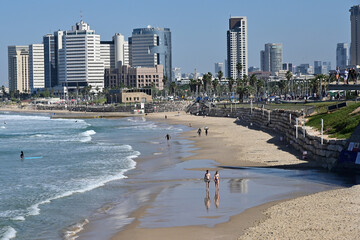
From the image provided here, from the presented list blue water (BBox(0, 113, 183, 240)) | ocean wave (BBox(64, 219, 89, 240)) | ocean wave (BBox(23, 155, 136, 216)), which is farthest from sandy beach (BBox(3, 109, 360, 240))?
ocean wave (BBox(23, 155, 136, 216))

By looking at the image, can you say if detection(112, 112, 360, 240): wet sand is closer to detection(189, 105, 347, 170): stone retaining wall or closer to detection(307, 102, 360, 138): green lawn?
detection(189, 105, 347, 170): stone retaining wall

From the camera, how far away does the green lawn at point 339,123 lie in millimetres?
37891

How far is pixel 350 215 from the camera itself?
22500mm

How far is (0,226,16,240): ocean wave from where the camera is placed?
23203 millimetres

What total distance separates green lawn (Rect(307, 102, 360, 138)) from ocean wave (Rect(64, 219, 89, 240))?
18727 mm

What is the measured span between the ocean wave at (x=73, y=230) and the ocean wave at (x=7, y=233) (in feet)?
7.19

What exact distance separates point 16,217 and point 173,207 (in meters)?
7.50

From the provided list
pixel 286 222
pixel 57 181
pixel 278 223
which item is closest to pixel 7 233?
pixel 278 223

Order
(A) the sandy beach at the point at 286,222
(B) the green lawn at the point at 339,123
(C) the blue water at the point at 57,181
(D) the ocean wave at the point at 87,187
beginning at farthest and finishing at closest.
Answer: (B) the green lawn at the point at 339,123, (D) the ocean wave at the point at 87,187, (C) the blue water at the point at 57,181, (A) the sandy beach at the point at 286,222

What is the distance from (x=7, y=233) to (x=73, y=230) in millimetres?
2753

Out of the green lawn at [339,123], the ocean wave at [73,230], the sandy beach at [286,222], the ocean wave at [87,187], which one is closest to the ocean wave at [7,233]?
the ocean wave at [73,230]

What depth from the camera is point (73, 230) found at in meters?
24.0

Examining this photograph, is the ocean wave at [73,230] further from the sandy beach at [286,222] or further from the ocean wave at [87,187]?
the ocean wave at [87,187]

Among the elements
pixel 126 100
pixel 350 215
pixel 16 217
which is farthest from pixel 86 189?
pixel 126 100
